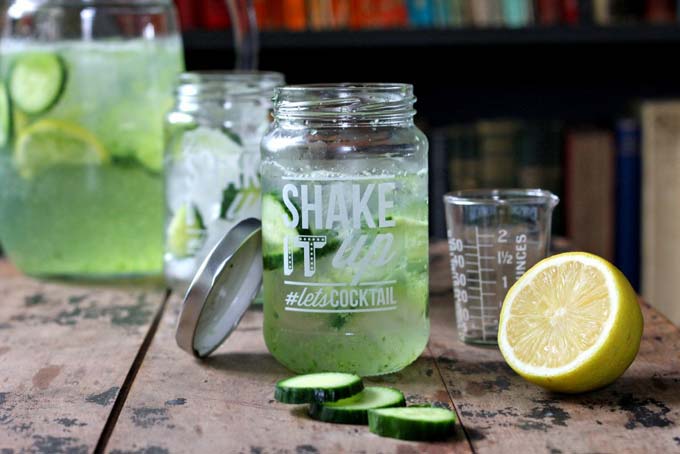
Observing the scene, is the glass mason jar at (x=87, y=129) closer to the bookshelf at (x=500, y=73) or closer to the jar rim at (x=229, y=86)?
the jar rim at (x=229, y=86)

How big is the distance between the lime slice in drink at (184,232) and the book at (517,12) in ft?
3.13

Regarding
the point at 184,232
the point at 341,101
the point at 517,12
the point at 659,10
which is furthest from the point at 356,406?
the point at 659,10

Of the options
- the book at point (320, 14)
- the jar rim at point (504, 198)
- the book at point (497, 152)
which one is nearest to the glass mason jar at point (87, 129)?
the jar rim at point (504, 198)

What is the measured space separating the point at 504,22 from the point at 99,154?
928mm

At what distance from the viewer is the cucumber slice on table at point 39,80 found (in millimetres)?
1147

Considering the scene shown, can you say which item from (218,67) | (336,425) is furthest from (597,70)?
(336,425)

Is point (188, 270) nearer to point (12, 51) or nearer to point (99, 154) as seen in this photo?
point (99, 154)

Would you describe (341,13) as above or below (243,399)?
above

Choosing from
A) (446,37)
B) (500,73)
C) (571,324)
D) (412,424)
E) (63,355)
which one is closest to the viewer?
(412,424)

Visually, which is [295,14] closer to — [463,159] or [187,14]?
[187,14]

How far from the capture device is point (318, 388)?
69 centimetres

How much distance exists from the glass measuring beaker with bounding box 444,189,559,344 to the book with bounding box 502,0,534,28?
986 millimetres

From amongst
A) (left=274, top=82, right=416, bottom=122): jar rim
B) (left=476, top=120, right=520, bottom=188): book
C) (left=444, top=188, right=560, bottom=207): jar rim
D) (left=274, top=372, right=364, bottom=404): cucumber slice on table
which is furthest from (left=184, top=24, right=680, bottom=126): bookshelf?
(left=274, top=372, right=364, bottom=404): cucumber slice on table

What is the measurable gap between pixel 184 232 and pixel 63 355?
0.23 m
